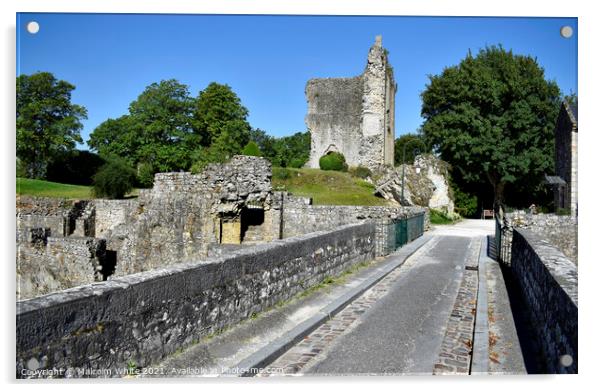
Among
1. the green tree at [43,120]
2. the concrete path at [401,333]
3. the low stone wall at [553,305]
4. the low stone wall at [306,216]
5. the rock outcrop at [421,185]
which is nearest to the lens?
the low stone wall at [553,305]

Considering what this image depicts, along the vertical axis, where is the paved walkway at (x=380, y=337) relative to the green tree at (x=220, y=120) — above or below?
below

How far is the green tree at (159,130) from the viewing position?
124ft

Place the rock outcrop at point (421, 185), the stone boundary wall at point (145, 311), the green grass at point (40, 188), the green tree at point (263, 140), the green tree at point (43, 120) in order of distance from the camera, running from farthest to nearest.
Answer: the green tree at point (263, 140)
the rock outcrop at point (421, 185)
the green grass at point (40, 188)
the green tree at point (43, 120)
the stone boundary wall at point (145, 311)

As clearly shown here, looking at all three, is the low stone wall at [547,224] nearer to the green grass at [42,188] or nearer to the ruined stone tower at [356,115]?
the green grass at [42,188]

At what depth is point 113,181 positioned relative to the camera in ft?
90.7

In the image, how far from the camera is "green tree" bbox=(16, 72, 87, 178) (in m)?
6.10

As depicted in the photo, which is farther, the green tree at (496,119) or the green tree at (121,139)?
the green tree at (121,139)

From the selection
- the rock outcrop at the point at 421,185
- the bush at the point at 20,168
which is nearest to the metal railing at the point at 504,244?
the bush at the point at 20,168

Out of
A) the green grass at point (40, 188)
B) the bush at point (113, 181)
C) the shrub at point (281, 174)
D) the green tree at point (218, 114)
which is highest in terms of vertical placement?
the green tree at point (218, 114)

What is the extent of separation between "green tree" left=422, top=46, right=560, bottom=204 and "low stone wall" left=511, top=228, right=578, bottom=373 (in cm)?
2638

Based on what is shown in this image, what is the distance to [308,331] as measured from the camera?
673 cm

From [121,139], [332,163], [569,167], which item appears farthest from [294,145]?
[569,167]

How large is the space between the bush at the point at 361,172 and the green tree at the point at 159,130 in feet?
41.8
